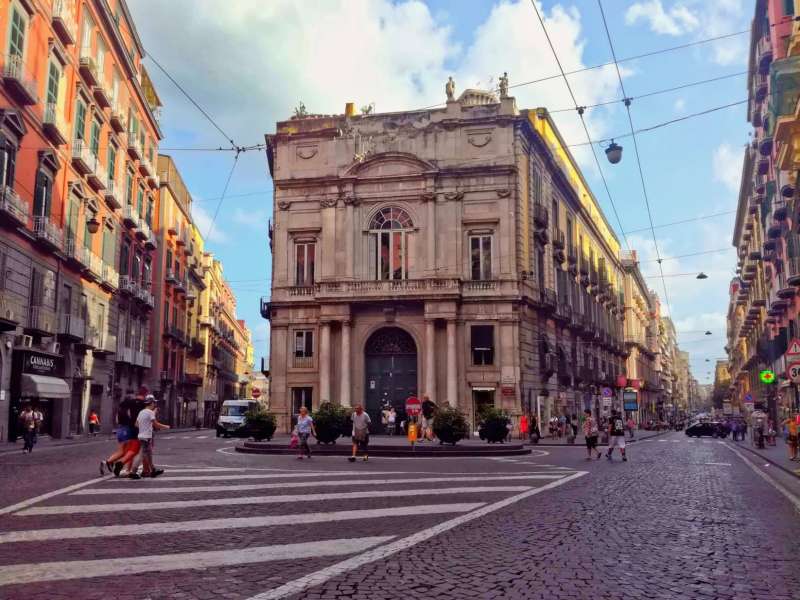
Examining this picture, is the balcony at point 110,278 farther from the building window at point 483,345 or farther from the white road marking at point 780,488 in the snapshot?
the white road marking at point 780,488

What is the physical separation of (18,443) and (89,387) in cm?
967

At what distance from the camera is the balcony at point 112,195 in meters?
37.0

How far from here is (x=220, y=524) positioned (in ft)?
27.2

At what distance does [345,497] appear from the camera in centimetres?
1084

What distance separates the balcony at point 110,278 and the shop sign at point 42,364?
6.42 metres

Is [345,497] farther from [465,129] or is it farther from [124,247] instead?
[124,247]

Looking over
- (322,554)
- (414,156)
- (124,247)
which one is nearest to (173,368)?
(124,247)

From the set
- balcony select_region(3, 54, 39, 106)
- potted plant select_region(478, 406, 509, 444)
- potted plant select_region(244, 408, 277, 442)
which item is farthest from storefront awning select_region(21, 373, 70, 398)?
potted plant select_region(478, 406, 509, 444)

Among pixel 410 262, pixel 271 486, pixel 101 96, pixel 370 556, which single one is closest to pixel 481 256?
pixel 410 262

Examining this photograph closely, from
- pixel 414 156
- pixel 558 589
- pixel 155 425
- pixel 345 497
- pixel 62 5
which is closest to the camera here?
pixel 558 589

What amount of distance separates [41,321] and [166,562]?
84.5 feet

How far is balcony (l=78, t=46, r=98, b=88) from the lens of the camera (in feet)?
107

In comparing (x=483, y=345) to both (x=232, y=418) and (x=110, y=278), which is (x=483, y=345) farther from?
(x=110, y=278)

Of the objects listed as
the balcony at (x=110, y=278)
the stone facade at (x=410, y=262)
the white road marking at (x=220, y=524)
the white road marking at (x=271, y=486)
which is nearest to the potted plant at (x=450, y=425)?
the white road marking at (x=271, y=486)
